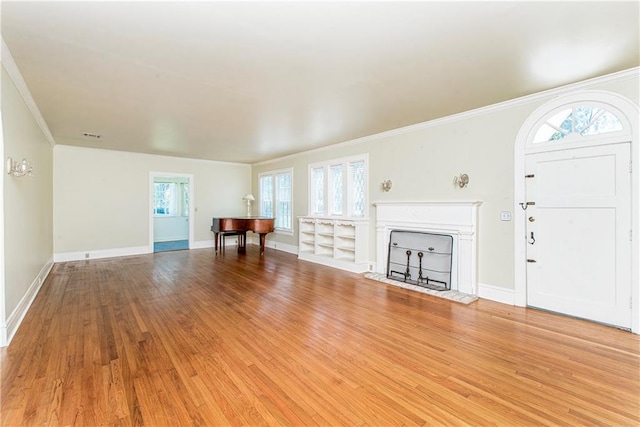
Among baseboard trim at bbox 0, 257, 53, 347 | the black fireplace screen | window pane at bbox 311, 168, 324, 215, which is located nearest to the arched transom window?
the black fireplace screen

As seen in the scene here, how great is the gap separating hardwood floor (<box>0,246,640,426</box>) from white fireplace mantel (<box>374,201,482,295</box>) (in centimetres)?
53

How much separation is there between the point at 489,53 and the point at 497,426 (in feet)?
9.25

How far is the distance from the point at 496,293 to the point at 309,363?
9.56 ft

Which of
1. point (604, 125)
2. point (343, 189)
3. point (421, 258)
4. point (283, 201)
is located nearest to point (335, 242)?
point (343, 189)

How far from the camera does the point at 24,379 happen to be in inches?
83.8

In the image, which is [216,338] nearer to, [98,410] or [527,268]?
[98,410]

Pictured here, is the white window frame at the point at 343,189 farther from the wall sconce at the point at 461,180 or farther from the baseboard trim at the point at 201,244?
the baseboard trim at the point at 201,244

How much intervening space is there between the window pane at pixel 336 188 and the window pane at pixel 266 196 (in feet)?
8.82

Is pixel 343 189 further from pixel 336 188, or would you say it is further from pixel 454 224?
pixel 454 224

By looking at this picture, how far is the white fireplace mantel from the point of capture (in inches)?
164

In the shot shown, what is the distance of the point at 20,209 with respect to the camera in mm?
3346

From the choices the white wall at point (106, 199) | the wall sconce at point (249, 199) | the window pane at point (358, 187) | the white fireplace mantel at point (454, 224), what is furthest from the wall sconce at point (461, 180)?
the white wall at point (106, 199)

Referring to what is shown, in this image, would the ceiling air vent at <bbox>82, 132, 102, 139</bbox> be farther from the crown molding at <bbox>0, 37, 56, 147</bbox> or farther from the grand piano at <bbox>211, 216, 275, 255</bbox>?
the grand piano at <bbox>211, 216, 275, 255</bbox>

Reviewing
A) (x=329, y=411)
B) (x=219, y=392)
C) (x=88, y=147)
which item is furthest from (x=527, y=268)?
(x=88, y=147)
